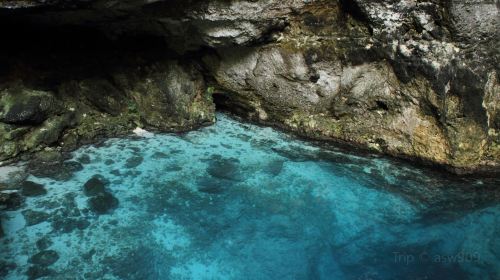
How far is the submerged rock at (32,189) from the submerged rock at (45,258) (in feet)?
3.08


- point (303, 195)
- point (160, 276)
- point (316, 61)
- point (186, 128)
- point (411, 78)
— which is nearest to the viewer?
point (160, 276)

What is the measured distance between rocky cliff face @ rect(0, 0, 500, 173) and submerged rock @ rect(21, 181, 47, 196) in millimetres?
577

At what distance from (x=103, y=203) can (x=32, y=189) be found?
83 cm

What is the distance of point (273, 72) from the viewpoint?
6.13 meters

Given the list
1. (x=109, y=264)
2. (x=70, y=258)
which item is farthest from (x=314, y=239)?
(x=70, y=258)

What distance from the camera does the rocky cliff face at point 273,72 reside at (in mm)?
5273

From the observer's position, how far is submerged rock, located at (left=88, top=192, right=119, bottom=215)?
4664 millimetres

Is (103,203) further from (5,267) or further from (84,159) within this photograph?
(5,267)

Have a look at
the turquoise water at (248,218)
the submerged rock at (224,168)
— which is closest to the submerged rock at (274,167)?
the turquoise water at (248,218)

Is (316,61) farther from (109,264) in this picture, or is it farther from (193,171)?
(109,264)

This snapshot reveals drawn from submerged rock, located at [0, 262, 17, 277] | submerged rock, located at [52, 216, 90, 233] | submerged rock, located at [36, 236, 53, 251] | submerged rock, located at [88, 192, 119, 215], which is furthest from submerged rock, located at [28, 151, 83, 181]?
submerged rock, located at [0, 262, 17, 277]

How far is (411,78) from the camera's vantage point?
555cm

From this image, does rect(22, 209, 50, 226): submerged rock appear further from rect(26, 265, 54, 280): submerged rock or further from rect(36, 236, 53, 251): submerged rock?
rect(26, 265, 54, 280): submerged rock

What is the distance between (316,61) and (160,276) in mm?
3518
